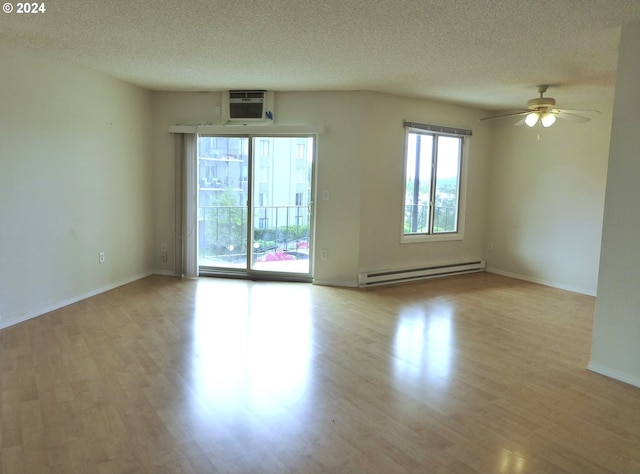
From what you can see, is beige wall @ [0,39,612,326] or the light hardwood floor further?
beige wall @ [0,39,612,326]

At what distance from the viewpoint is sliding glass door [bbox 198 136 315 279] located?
18.0 ft

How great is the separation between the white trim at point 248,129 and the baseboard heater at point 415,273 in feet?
6.22

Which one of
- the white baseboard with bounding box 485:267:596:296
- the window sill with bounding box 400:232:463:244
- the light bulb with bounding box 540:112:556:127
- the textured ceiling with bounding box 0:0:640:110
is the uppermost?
the textured ceiling with bounding box 0:0:640:110

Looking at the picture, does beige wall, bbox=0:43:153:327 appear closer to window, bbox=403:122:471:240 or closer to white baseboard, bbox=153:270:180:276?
white baseboard, bbox=153:270:180:276

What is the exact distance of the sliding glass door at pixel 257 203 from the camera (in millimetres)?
5500

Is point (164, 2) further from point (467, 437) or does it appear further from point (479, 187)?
point (479, 187)

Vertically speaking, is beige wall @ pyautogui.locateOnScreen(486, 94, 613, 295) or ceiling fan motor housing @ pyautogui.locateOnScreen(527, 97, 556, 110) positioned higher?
ceiling fan motor housing @ pyautogui.locateOnScreen(527, 97, 556, 110)

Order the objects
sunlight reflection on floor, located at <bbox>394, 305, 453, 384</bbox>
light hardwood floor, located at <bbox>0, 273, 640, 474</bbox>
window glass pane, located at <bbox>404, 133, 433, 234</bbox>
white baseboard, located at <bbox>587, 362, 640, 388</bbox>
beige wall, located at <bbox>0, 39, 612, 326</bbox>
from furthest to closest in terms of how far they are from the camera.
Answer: window glass pane, located at <bbox>404, 133, 433, 234</bbox>
beige wall, located at <bbox>0, 39, 612, 326</bbox>
sunlight reflection on floor, located at <bbox>394, 305, 453, 384</bbox>
white baseboard, located at <bbox>587, 362, 640, 388</bbox>
light hardwood floor, located at <bbox>0, 273, 640, 474</bbox>

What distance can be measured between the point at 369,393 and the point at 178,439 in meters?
1.13

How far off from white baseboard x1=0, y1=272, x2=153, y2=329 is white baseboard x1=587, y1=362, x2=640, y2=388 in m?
4.59

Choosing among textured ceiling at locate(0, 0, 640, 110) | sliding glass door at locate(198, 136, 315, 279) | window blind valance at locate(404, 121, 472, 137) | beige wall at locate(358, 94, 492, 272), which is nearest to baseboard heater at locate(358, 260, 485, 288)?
beige wall at locate(358, 94, 492, 272)

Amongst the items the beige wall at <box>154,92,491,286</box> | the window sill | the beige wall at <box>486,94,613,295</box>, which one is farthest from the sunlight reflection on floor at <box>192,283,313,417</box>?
the beige wall at <box>486,94,613,295</box>

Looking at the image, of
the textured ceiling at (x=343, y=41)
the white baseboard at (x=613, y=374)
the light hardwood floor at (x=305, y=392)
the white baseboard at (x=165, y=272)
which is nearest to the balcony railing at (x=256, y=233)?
the white baseboard at (x=165, y=272)

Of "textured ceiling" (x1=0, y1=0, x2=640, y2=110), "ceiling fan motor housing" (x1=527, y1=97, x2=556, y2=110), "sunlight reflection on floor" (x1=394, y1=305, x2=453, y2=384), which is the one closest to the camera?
"textured ceiling" (x1=0, y1=0, x2=640, y2=110)
